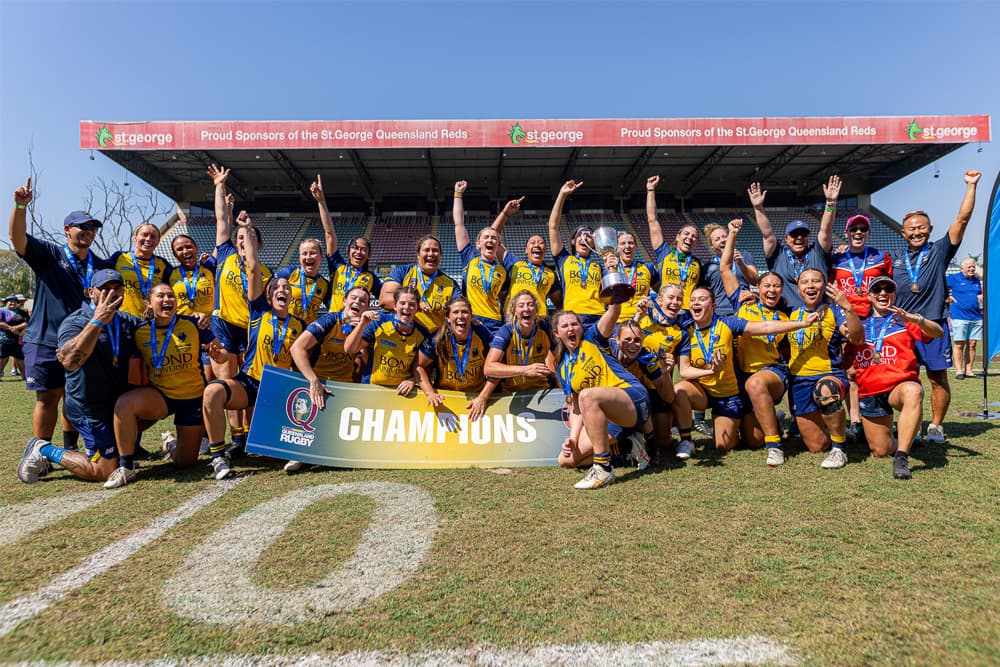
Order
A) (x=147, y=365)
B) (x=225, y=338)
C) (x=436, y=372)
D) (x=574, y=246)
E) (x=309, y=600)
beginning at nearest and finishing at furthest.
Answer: (x=309, y=600) < (x=147, y=365) < (x=436, y=372) < (x=225, y=338) < (x=574, y=246)

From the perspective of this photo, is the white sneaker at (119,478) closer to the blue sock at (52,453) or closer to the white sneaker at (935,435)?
the blue sock at (52,453)

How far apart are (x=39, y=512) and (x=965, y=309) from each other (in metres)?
13.9

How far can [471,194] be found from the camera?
29141mm

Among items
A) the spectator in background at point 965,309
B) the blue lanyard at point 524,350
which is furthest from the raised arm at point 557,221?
the spectator in background at point 965,309

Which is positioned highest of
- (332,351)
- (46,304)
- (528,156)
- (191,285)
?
(528,156)

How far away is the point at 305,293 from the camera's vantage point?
551 cm

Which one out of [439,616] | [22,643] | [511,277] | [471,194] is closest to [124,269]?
[511,277]

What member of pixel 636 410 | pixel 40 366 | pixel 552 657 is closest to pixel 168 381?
pixel 40 366

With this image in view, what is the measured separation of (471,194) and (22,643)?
2840 centimetres

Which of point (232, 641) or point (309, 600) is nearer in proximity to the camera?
point (232, 641)

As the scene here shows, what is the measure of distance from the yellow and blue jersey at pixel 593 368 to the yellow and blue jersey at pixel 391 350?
1.35m

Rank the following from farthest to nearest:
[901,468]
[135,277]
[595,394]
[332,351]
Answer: [135,277] < [332,351] < [595,394] < [901,468]

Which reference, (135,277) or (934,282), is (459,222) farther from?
(934,282)

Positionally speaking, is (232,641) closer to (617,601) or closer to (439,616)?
(439,616)
